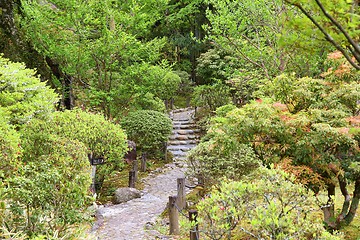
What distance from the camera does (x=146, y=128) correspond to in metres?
11.2

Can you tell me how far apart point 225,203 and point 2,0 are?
10.2 m

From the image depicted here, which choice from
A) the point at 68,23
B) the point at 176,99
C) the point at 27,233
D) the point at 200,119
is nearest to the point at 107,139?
the point at 27,233

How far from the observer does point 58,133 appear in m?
6.44

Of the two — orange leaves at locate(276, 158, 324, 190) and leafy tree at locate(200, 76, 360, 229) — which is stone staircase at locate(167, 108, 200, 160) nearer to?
leafy tree at locate(200, 76, 360, 229)

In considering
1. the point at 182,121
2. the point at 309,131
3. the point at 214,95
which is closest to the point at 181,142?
the point at 182,121

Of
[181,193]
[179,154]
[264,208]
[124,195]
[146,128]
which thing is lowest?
[124,195]

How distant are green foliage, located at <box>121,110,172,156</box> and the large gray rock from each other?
124 inches

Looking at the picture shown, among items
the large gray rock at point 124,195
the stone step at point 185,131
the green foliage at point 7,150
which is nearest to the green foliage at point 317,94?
the green foliage at point 7,150

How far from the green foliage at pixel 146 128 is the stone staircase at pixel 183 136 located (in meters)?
1.35

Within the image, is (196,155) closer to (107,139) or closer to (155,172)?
(107,139)

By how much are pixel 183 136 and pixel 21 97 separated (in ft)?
27.9

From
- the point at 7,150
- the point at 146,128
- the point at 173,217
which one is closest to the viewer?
the point at 7,150

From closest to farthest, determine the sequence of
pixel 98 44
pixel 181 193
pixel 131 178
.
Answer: pixel 181 193 → pixel 131 178 → pixel 98 44

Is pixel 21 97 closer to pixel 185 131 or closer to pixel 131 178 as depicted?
pixel 131 178
